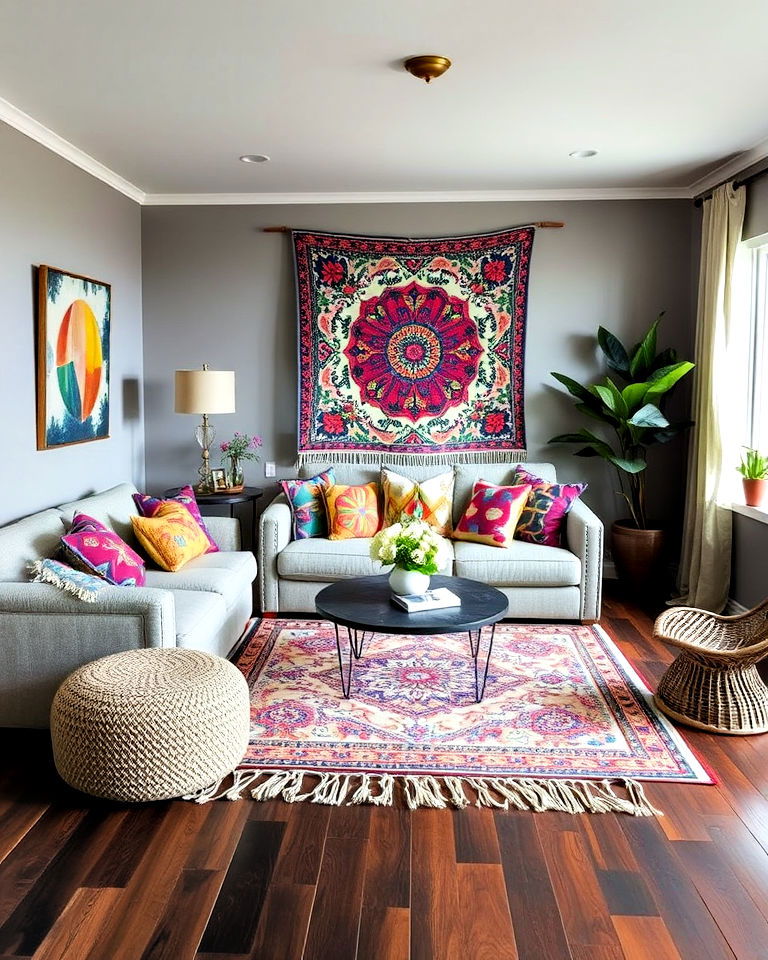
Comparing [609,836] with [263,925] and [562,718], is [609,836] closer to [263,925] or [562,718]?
[562,718]

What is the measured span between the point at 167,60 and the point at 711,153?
9.48ft

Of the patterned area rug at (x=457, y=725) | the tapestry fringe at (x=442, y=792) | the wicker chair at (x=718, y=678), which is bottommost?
the tapestry fringe at (x=442, y=792)

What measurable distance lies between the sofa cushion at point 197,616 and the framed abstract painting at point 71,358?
1.16m

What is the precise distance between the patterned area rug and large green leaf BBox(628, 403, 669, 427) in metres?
1.35

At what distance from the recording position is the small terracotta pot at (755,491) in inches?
174

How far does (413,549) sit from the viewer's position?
3594 mm

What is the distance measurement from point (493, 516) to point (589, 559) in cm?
60

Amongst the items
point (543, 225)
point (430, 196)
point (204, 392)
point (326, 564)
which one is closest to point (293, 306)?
point (204, 392)

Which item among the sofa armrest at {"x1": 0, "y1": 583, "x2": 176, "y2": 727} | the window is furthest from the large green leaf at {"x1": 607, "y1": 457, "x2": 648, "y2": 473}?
the sofa armrest at {"x1": 0, "y1": 583, "x2": 176, "y2": 727}

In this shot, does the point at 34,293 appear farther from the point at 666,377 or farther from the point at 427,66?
the point at 666,377

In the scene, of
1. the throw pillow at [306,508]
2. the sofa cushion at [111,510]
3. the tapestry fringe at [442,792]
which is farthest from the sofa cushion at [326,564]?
the tapestry fringe at [442,792]

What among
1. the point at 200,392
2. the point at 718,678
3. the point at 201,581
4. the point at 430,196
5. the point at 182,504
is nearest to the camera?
the point at 718,678

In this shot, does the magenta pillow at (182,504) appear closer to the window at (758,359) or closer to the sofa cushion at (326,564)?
the sofa cushion at (326,564)

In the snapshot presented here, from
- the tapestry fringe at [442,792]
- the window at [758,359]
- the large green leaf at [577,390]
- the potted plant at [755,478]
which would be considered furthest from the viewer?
the large green leaf at [577,390]
